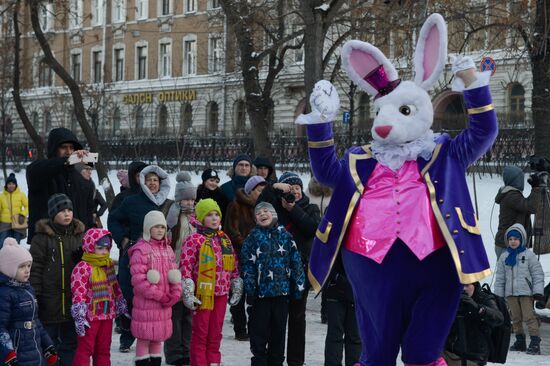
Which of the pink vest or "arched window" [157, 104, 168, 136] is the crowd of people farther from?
"arched window" [157, 104, 168, 136]

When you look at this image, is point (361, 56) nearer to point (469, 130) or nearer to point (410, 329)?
point (469, 130)

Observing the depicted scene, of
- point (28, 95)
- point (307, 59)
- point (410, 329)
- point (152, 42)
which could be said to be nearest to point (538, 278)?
point (410, 329)

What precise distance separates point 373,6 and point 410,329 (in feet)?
46.5

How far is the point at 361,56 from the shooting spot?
6031 mm

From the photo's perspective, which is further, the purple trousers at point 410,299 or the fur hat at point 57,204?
the fur hat at point 57,204

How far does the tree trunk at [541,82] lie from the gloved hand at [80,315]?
1094 cm

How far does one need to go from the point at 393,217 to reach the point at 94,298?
3.12 metres

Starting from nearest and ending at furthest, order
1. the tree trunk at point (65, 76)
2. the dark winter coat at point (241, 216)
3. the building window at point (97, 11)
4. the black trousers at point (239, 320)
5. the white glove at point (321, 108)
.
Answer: the white glove at point (321, 108), the dark winter coat at point (241, 216), the black trousers at point (239, 320), the tree trunk at point (65, 76), the building window at point (97, 11)

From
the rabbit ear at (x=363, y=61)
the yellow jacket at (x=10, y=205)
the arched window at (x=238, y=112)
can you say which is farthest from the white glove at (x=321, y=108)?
the arched window at (x=238, y=112)

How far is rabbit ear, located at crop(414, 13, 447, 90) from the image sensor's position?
19.0 feet

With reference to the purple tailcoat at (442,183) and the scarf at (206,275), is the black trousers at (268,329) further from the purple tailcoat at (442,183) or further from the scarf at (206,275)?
the purple tailcoat at (442,183)

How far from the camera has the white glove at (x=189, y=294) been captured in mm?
8367

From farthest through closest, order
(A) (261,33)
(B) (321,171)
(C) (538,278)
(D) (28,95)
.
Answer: (D) (28,95) → (A) (261,33) → (C) (538,278) → (B) (321,171)

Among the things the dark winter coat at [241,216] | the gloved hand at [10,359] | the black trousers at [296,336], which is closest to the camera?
the gloved hand at [10,359]
